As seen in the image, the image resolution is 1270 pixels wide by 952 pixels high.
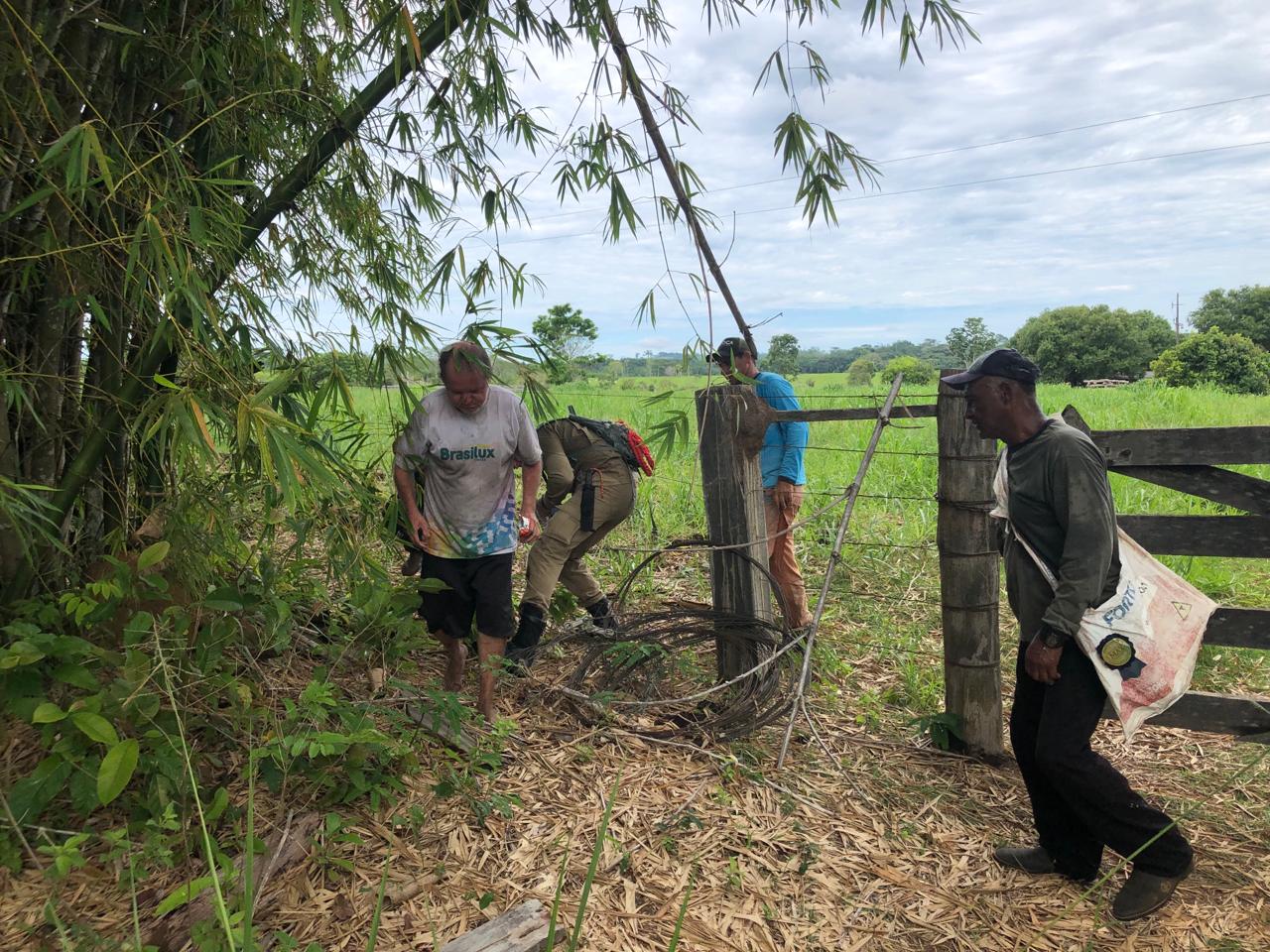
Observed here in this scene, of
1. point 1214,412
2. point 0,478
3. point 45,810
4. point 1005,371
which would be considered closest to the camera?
point 0,478

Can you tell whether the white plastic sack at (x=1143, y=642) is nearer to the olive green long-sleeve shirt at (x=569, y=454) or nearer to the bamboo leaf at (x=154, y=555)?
the olive green long-sleeve shirt at (x=569, y=454)

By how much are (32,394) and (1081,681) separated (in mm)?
3326

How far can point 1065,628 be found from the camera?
7.61ft

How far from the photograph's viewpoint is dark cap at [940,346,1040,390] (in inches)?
97.3

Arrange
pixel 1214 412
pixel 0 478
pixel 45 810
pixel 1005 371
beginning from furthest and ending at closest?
pixel 1214 412, pixel 1005 371, pixel 45 810, pixel 0 478

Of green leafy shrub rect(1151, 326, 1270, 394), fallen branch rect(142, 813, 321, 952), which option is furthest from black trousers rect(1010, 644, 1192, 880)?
green leafy shrub rect(1151, 326, 1270, 394)

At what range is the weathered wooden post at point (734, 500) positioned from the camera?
3395mm

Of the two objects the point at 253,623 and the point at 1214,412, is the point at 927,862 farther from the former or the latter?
the point at 1214,412

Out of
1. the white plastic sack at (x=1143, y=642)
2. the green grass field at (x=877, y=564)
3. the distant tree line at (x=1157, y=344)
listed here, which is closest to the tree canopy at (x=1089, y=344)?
the distant tree line at (x=1157, y=344)

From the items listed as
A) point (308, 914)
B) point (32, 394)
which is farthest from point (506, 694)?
point (32, 394)

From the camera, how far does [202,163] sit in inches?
106

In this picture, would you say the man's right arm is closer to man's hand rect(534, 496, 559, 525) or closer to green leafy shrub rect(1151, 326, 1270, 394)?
man's hand rect(534, 496, 559, 525)

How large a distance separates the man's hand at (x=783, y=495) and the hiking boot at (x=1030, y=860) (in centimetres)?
233

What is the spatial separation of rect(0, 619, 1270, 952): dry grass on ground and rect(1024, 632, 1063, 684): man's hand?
1.94 ft
